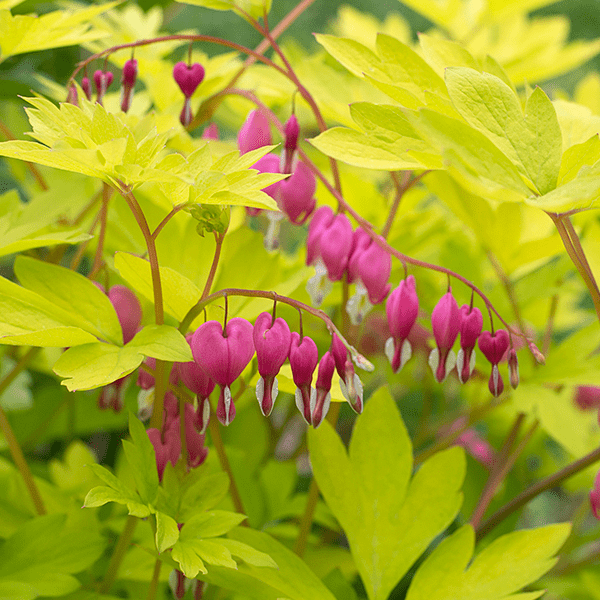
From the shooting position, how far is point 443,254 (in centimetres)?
97

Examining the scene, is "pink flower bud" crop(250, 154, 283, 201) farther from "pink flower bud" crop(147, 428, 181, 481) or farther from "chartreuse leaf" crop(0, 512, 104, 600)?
"chartreuse leaf" crop(0, 512, 104, 600)

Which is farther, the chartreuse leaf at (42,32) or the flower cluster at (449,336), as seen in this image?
the chartreuse leaf at (42,32)

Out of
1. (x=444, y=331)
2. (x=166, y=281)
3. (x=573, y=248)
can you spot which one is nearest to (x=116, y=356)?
(x=166, y=281)

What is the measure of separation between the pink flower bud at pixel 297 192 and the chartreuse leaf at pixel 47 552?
422 millimetres

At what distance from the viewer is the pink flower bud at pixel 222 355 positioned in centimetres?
51

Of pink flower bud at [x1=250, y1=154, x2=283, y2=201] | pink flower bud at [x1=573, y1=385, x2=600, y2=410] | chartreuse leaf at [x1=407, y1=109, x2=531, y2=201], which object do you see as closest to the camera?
chartreuse leaf at [x1=407, y1=109, x2=531, y2=201]

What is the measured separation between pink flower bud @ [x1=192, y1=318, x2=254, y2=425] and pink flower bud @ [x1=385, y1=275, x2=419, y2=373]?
166 mm

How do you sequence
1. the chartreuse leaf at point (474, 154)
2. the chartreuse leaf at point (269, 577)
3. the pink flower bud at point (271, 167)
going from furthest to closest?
the pink flower bud at point (271, 167) → the chartreuse leaf at point (269, 577) → the chartreuse leaf at point (474, 154)

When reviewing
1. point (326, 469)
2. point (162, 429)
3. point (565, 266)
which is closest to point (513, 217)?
point (565, 266)

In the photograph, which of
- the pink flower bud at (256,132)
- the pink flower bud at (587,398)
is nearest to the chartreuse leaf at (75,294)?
the pink flower bud at (256,132)

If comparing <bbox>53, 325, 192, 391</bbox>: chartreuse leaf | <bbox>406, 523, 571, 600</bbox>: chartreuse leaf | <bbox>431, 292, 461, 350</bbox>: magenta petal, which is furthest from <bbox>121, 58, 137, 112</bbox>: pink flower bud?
<bbox>406, 523, 571, 600</bbox>: chartreuse leaf

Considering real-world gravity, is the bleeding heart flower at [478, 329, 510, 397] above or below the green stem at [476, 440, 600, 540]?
above

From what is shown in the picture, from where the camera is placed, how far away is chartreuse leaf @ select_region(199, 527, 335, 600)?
1.89 feet

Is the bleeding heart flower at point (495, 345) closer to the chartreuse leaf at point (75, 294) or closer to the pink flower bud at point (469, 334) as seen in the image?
the pink flower bud at point (469, 334)
